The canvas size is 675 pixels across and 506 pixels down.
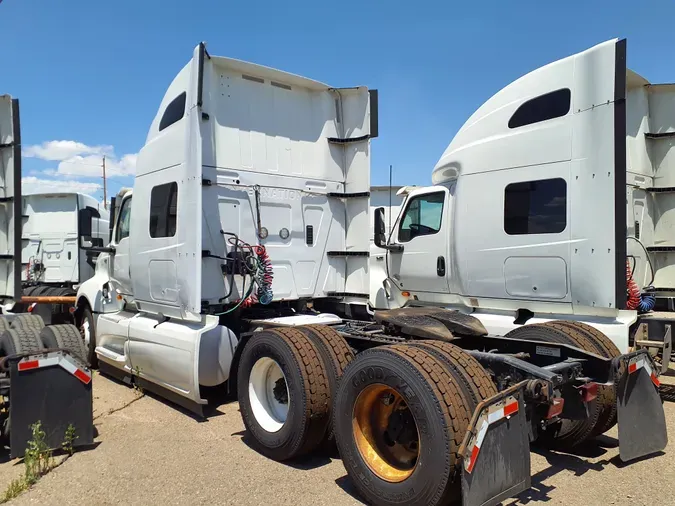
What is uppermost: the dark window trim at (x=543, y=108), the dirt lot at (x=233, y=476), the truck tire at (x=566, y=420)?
the dark window trim at (x=543, y=108)

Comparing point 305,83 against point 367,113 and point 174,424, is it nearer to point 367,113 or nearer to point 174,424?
point 367,113

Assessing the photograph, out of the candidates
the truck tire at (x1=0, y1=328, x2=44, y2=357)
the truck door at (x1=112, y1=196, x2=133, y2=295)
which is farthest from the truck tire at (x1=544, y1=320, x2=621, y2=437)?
the truck door at (x1=112, y1=196, x2=133, y2=295)

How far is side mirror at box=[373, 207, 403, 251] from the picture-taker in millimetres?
7227

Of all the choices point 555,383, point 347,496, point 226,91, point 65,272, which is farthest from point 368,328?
point 65,272

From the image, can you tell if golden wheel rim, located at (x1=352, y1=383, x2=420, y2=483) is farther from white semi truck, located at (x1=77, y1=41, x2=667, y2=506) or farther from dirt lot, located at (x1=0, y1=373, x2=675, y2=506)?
dirt lot, located at (x1=0, y1=373, x2=675, y2=506)

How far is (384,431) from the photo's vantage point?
3.64 meters

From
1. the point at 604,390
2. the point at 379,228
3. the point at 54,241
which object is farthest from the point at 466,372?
the point at 54,241

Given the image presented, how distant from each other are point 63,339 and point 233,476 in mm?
2309

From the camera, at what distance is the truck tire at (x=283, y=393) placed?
4109 millimetres

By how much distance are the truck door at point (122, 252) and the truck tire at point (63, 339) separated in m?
1.74

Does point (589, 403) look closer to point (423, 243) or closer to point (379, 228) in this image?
point (423, 243)

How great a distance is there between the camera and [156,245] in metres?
6.22

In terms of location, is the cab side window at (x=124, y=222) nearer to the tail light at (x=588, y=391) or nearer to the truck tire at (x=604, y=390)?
the truck tire at (x=604, y=390)

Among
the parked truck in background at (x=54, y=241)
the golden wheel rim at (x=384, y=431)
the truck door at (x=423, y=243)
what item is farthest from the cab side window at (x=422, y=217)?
the parked truck in background at (x=54, y=241)
